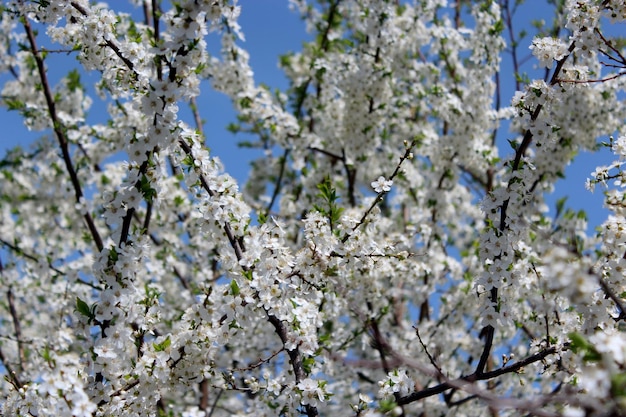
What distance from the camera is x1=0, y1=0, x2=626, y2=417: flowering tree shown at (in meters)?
3.63

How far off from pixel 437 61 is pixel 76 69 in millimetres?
5276

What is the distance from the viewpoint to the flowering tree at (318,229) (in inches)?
143

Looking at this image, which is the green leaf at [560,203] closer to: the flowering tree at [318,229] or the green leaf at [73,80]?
the flowering tree at [318,229]

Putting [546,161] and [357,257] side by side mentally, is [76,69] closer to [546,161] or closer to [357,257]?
[357,257]

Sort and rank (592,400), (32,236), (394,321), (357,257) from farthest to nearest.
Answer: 1. (32,236)
2. (394,321)
3. (357,257)
4. (592,400)

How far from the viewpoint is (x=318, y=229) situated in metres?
4.12

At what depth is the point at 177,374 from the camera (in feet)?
13.2

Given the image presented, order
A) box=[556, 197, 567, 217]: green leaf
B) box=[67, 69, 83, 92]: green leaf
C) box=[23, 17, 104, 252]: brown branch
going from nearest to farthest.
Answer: box=[23, 17, 104, 252]: brown branch < box=[556, 197, 567, 217]: green leaf < box=[67, 69, 83, 92]: green leaf

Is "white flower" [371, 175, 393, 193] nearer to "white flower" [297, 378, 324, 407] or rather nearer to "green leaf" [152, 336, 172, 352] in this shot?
"white flower" [297, 378, 324, 407]

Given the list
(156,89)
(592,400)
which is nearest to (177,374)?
(156,89)

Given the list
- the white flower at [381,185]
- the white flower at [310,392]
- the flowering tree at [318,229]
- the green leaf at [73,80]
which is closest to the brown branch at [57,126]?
the flowering tree at [318,229]

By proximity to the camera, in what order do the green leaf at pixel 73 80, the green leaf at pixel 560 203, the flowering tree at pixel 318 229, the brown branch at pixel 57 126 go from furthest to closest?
the green leaf at pixel 73 80
the green leaf at pixel 560 203
the brown branch at pixel 57 126
the flowering tree at pixel 318 229

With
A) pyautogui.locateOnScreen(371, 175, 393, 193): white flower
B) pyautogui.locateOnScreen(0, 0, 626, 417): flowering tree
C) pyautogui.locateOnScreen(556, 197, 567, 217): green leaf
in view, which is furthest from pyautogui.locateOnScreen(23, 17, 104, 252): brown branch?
pyautogui.locateOnScreen(556, 197, 567, 217): green leaf

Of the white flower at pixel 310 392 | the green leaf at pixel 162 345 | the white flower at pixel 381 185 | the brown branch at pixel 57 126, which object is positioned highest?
the brown branch at pixel 57 126
